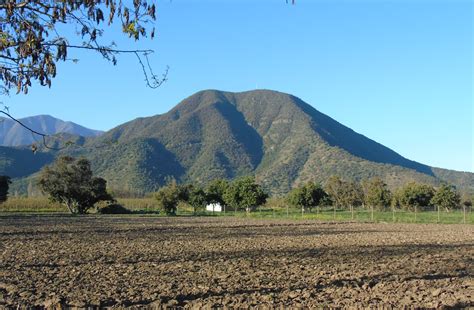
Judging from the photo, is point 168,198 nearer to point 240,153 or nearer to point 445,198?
point 445,198

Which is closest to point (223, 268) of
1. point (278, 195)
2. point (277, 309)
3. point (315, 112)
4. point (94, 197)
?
point (277, 309)

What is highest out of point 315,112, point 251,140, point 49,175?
point 315,112

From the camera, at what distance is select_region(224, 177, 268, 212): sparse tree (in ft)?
226

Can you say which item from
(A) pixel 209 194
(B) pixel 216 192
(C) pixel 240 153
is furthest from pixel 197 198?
(C) pixel 240 153

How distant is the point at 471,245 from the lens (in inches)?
896

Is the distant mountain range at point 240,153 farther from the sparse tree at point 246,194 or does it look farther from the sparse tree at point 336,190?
the sparse tree at point 246,194

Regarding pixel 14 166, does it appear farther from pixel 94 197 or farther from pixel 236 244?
pixel 236 244

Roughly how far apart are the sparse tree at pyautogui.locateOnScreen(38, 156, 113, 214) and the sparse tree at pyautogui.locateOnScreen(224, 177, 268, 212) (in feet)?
61.7

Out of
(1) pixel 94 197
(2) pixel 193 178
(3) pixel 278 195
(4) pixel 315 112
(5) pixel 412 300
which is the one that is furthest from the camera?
(4) pixel 315 112

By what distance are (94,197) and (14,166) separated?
7685cm

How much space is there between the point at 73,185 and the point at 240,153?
83.0 m

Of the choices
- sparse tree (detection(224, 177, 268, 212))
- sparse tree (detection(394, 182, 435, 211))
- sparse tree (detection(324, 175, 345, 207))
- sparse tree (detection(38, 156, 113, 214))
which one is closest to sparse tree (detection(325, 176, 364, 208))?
sparse tree (detection(324, 175, 345, 207))

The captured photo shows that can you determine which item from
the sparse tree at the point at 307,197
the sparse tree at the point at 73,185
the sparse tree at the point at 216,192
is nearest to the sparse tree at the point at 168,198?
the sparse tree at the point at 216,192

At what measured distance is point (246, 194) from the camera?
69.8m
